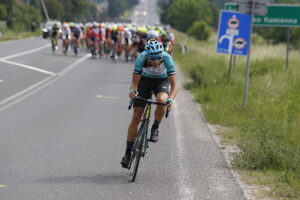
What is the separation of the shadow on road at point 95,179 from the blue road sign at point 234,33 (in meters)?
9.49

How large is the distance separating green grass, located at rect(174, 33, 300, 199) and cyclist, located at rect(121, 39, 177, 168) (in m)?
1.54

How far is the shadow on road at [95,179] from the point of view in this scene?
7.71m

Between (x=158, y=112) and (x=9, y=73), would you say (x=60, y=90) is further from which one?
(x=158, y=112)

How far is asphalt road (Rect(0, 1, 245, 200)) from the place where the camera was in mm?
7422

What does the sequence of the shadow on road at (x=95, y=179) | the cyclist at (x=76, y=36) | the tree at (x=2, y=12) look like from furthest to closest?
the tree at (x=2, y=12)
the cyclist at (x=76, y=36)
the shadow on road at (x=95, y=179)

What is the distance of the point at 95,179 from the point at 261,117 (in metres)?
6.48

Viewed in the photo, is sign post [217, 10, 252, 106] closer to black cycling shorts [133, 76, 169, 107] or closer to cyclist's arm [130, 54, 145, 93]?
black cycling shorts [133, 76, 169, 107]

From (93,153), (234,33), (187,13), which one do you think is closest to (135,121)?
(93,153)

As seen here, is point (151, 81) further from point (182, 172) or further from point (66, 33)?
point (66, 33)

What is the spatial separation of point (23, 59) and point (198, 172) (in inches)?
941

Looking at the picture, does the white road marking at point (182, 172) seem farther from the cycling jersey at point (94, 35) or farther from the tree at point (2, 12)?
the tree at point (2, 12)

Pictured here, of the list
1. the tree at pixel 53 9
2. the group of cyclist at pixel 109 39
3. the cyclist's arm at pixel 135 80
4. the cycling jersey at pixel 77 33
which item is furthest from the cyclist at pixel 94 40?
the tree at pixel 53 9

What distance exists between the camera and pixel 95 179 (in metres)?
7.93

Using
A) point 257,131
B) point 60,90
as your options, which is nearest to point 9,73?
point 60,90
